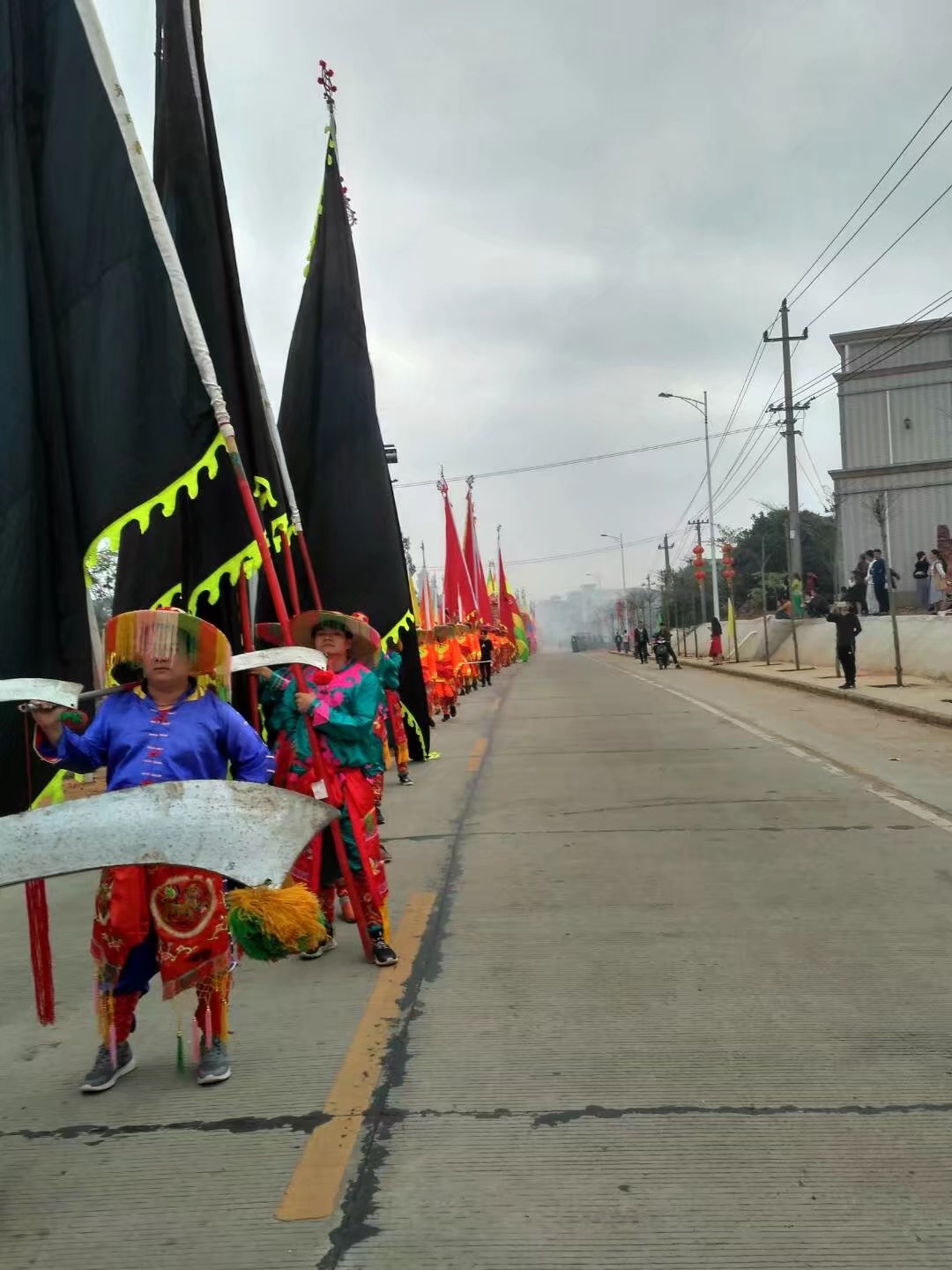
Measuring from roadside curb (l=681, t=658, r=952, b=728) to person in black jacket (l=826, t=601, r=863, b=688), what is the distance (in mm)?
425

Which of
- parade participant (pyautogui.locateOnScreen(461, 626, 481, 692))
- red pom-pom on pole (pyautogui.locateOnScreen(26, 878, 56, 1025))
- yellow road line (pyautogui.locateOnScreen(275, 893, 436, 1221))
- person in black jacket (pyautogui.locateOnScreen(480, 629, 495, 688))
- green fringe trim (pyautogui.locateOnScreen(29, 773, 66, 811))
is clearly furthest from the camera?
person in black jacket (pyautogui.locateOnScreen(480, 629, 495, 688))

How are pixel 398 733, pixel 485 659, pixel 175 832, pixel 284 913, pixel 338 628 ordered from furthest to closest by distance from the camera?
pixel 485 659
pixel 398 733
pixel 338 628
pixel 284 913
pixel 175 832

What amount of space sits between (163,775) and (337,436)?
4.69 m

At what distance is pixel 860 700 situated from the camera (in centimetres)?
1853

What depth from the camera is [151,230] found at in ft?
13.6

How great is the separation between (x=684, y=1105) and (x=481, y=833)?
15.5ft

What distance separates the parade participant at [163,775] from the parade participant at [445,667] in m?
14.3

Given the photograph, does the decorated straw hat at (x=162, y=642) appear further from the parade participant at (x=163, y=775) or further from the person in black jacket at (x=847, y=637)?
the person in black jacket at (x=847, y=637)

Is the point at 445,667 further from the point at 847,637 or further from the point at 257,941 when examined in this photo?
the point at 257,941

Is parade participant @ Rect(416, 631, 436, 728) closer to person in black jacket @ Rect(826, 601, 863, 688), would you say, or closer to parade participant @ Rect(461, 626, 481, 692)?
parade participant @ Rect(461, 626, 481, 692)

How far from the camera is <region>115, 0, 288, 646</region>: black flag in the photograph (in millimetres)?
4555

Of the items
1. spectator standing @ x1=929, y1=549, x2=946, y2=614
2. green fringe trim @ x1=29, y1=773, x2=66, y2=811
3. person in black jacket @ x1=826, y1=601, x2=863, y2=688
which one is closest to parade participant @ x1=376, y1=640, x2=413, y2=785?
green fringe trim @ x1=29, y1=773, x2=66, y2=811

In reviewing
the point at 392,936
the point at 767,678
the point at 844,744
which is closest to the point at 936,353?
the point at 767,678

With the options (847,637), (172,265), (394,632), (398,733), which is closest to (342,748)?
(172,265)
